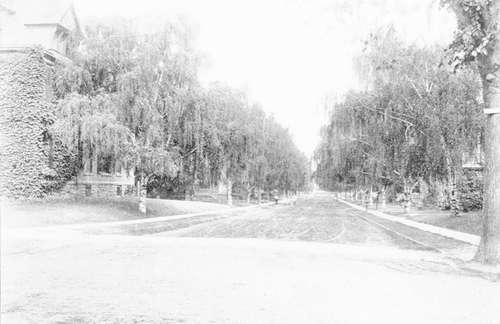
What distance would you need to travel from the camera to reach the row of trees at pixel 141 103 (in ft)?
86.1

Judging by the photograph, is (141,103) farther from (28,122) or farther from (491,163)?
(491,163)

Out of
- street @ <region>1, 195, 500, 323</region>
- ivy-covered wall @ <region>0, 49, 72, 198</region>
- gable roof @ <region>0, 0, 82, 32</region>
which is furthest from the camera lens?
gable roof @ <region>0, 0, 82, 32</region>

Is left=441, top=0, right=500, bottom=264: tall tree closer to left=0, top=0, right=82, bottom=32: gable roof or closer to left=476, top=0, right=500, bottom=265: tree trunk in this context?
left=476, top=0, right=500, bottom=265: tree trunk

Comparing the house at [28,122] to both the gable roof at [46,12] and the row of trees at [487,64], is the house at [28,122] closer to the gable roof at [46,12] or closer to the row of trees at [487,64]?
the gable roof at [46,12]

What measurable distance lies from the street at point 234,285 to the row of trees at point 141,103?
12.1 metres

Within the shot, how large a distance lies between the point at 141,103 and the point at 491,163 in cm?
1932

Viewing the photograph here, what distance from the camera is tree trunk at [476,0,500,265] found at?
11.6 m

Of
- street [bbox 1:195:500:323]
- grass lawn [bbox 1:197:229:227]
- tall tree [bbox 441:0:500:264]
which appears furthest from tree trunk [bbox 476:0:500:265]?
grass lawn [bbox 1:197:229:227]

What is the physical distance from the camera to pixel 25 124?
1076 inches

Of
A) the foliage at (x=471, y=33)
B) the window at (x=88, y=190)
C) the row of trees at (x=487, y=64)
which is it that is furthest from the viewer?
the window at (x=88, y=190)

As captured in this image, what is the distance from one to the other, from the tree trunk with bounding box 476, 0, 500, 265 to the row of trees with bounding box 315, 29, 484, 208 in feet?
40.9

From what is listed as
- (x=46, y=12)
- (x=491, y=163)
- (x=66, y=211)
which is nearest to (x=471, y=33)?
(x=491, y=163)

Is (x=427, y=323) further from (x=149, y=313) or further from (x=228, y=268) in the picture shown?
(x=228, y=268)

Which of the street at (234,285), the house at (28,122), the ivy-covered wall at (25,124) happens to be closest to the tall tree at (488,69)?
the street at (234,285)
